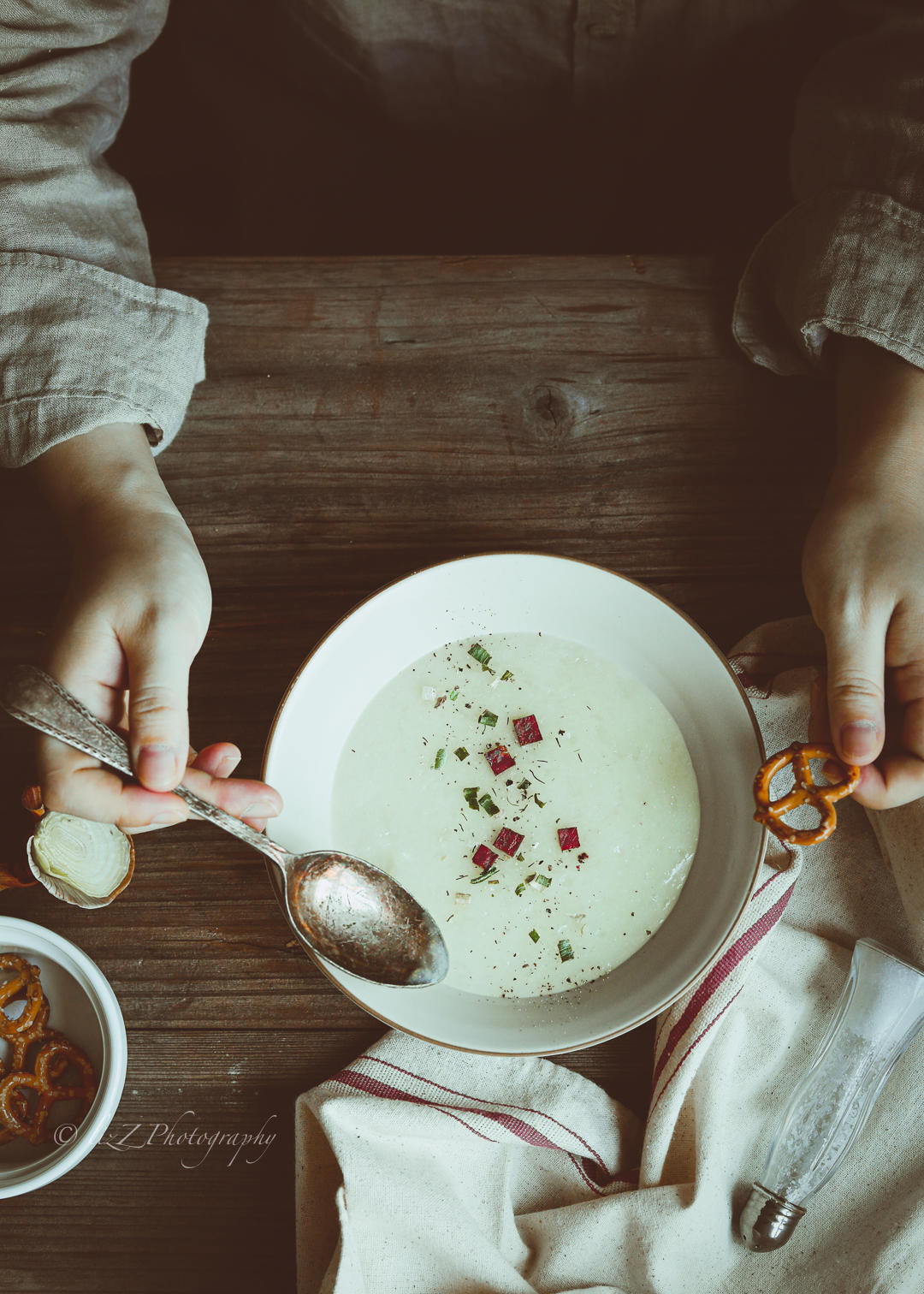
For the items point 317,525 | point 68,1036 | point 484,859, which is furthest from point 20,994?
point 317,525

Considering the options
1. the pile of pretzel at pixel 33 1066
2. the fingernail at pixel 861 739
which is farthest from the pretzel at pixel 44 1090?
the fingernail at pixel 861 739

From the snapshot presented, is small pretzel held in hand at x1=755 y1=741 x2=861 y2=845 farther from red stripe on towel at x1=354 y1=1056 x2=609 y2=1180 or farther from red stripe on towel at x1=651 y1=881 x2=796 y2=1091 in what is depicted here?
red stripe on towel at x1=354 y1=1056 x2=609 y2=1180

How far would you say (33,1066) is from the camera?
41.3 inches

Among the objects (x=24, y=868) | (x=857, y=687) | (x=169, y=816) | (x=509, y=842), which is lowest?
(x=24, y=868)

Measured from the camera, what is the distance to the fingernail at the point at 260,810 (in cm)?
95

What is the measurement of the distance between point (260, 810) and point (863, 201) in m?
1.00

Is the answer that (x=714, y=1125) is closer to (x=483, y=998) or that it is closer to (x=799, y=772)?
(x=483, y=998)

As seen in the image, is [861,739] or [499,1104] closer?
[861,739]

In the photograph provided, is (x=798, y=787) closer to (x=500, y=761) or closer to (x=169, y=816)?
(x=500, y=761)

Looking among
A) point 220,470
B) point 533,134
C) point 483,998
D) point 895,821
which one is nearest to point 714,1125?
point 483,998

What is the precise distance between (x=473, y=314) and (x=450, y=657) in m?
0.49

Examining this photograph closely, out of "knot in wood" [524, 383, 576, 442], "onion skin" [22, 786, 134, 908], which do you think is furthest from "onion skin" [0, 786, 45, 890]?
"knot in wood" [524, 383, 576, 442]

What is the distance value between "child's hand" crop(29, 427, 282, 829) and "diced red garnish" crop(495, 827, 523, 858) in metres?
0.30

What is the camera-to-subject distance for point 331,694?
1121mm
